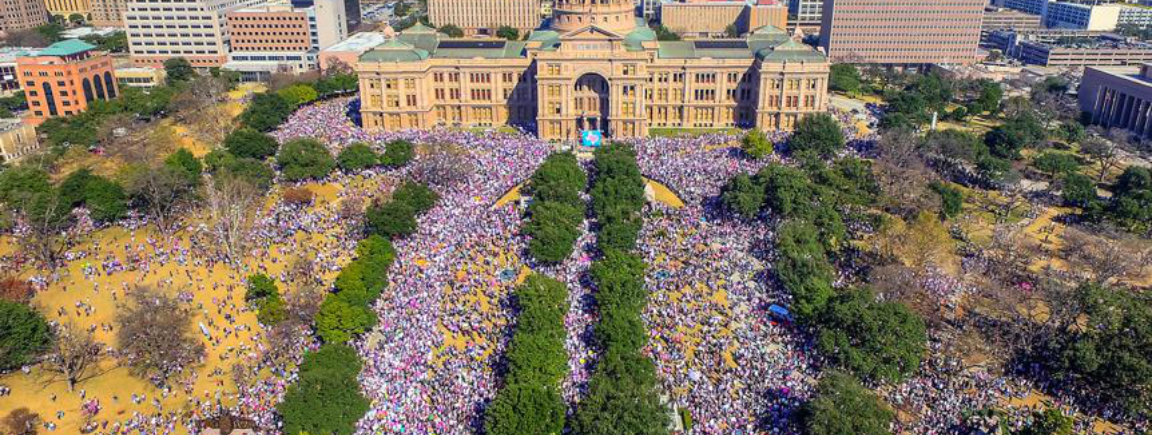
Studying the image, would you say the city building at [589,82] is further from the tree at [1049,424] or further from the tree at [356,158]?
the tree at [1049,424]

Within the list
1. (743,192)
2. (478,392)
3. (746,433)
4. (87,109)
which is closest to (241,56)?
(87,109)

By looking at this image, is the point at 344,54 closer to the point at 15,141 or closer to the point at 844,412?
the point at 15,141

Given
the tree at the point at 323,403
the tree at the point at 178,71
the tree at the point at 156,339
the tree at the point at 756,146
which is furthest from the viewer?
the tree at the point at 178,71

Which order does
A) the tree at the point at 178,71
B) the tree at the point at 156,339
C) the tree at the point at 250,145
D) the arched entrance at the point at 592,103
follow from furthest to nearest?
1. the tree at the point at 178,71
2. the arched entrance at the point at 592,103
3. the tree at the point at 250,145
4. the tree at the point at 156,339

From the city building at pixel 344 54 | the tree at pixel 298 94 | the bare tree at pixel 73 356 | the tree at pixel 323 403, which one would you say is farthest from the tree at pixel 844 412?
the city building at pixel 344 54

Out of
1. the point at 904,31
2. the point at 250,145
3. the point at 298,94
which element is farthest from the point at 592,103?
the point at 904,31

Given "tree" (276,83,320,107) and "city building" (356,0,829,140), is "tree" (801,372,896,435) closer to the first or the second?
"city building" (356,0,829,140)
